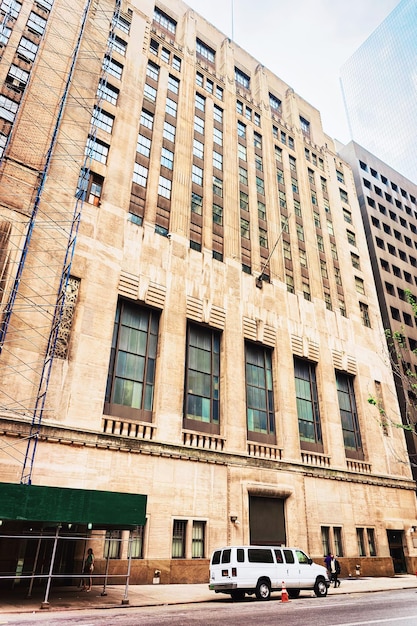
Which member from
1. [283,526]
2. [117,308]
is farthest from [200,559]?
[117,308]

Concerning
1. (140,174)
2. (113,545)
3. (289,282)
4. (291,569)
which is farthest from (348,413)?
(140,174)

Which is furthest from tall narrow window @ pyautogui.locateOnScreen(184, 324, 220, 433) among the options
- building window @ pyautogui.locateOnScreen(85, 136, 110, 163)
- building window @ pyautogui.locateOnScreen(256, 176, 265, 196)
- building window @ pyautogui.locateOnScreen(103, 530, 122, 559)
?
building window @ pyautogui.locateOnScreen(256, 176, 265, 196)

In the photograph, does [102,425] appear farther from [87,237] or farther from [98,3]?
[98,3]

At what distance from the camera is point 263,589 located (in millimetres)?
16266

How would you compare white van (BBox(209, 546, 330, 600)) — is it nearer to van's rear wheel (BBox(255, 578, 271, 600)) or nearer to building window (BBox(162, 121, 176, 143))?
van's rear wheel (BBox(255, 578, 271, 600))

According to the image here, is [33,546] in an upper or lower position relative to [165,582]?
upper

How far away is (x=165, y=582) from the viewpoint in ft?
67.0

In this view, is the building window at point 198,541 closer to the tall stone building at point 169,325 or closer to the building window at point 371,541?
the tall stone building at point 169,325

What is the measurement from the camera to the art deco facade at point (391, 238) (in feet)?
168

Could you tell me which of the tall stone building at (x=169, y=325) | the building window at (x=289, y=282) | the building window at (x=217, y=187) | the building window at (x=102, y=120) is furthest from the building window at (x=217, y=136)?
the building window at (x=289, y=282)

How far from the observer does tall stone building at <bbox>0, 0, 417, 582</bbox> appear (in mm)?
20422

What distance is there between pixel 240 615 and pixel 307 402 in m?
21.6

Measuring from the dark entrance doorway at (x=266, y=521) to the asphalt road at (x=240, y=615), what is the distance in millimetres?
10496

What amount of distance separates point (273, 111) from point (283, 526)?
1602 inches
